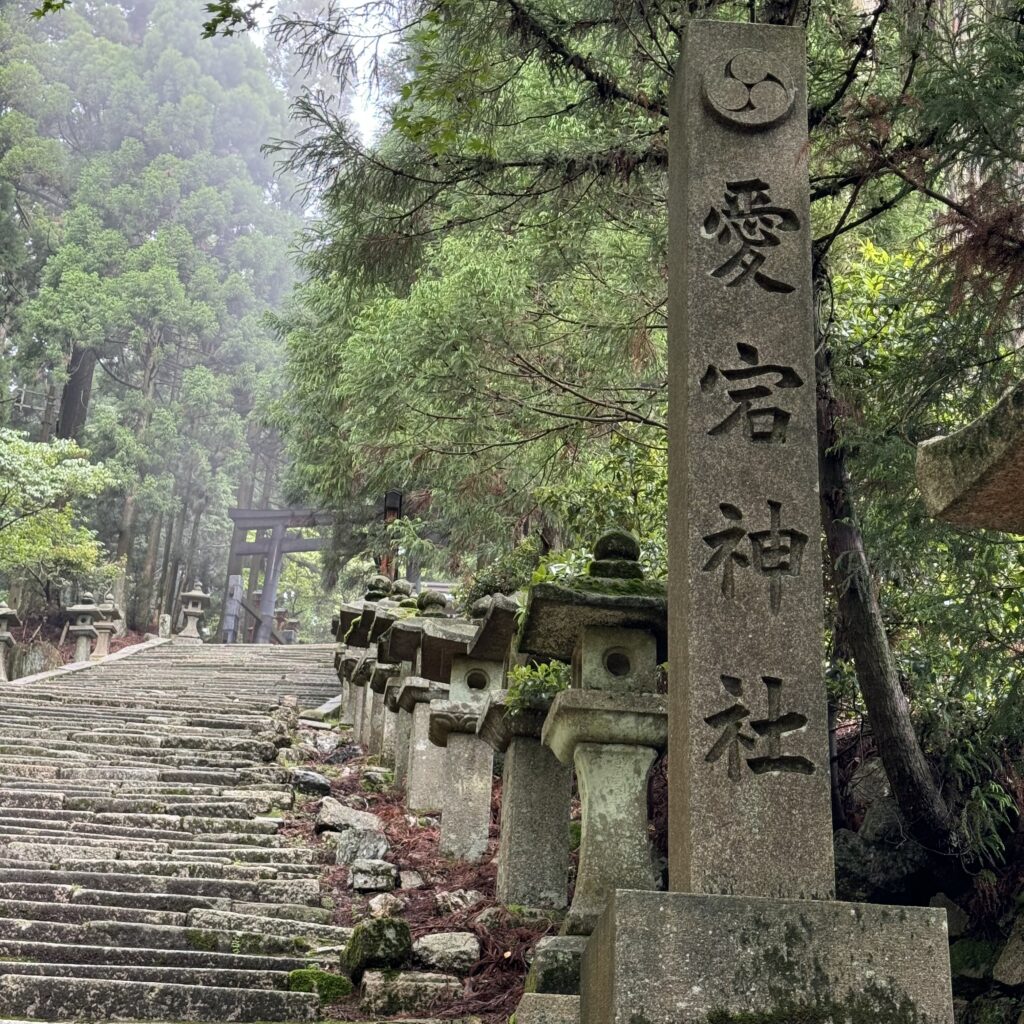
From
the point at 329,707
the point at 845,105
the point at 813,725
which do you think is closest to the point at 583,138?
the point at 845,105

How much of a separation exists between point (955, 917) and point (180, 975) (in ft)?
12.2

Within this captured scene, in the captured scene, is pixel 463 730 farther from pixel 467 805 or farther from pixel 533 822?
pixel 533 822

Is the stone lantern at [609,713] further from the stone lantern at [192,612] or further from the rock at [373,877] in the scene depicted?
the stone lantern at [192,612]

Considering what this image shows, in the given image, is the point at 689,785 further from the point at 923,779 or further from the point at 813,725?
the point at 923,779

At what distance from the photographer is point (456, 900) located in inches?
254

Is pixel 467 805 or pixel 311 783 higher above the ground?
pixel 311 783

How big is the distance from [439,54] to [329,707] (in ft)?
36.0

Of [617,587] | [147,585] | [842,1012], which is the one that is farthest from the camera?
[147,585]

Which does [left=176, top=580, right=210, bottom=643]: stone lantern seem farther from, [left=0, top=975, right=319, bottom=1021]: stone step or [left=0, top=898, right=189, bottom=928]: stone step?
[left=0, top=975, right=319, bottom=1021]: stone step

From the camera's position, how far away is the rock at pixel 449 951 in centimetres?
545

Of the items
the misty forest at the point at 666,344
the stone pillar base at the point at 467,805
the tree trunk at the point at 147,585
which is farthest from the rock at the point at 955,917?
the tree trunk at the point at 147,585

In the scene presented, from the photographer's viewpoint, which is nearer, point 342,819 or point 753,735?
point 753,735

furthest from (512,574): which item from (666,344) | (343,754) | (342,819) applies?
(343,754)

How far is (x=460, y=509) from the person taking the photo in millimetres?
9938
